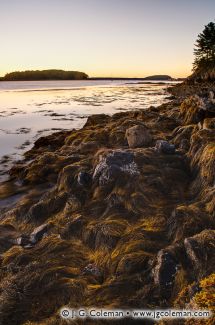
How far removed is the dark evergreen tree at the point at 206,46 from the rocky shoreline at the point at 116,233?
69.1m

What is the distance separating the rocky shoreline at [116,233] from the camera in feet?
15.6

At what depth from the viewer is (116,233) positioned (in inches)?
247

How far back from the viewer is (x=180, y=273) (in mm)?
4797

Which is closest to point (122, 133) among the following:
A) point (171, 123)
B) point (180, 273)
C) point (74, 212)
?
point (171, 123)

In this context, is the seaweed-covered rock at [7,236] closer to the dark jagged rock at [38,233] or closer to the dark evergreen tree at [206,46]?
the dark jagged rock at [38,233]

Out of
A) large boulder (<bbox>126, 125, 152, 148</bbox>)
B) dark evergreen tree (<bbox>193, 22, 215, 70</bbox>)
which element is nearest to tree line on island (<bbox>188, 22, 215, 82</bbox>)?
dark evergreen tree (<bbox>193, 22, 215, 70</bbox>)

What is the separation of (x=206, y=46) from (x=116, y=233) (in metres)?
76.7

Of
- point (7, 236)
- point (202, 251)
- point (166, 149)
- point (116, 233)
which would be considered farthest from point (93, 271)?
point (166, 149)

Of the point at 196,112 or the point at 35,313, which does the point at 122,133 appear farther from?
the point at 35,313

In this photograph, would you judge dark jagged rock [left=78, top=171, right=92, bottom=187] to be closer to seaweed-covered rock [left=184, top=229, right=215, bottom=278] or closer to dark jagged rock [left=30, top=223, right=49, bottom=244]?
dark jagged rock [left=30, top=223, right=49, bottom=244]

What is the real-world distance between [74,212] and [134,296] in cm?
301

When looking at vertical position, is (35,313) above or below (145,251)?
below

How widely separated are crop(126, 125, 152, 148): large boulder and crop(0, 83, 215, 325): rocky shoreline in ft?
0.10

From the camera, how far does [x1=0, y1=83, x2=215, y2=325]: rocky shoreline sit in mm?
4766
